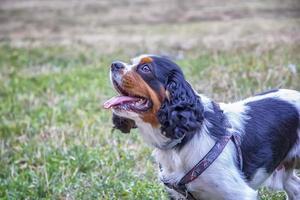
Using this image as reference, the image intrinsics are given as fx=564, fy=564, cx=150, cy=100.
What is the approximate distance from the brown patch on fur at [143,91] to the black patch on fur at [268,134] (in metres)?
0.72

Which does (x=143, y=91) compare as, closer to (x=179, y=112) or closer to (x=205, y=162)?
(x=179, y=112)

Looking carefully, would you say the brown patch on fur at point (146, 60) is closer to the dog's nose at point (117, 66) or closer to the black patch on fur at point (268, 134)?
the dog's nose at point (117, 66)

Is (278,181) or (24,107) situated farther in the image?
(24,107)

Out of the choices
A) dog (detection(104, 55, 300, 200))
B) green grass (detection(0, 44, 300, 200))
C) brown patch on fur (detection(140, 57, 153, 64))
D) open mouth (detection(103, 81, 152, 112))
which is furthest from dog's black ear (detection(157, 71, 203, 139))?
green grass (detection(0, 44, 300, 200))

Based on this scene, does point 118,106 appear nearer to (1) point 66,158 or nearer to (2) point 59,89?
(1) point 66,158

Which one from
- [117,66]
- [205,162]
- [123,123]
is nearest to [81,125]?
[123,123]

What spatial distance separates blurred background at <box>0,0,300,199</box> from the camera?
5871 mm

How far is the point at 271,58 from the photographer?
9789 mm

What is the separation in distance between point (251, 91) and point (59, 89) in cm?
358

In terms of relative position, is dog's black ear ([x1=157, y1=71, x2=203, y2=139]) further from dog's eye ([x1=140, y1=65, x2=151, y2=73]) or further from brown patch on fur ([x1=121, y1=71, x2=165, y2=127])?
dog's eye ([x1=140, y1=65, x2=151, y2=73])

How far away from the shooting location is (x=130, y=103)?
4.07m

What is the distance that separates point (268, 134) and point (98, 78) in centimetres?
645

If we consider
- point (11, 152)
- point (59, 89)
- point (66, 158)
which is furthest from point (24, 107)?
point (66, 158)

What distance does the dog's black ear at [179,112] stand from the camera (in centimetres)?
395
